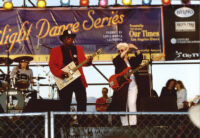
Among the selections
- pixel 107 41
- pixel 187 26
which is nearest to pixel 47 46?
pixel 107 41

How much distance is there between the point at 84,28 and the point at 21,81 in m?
2.25

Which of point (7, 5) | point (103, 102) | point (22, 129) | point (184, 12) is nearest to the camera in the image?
point (22, 129)

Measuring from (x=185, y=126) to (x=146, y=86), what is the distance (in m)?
3.14

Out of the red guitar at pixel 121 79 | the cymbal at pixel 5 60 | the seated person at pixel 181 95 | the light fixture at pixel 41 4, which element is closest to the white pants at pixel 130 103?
the red guitar at pixel 121 79

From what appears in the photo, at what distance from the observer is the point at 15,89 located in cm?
1004

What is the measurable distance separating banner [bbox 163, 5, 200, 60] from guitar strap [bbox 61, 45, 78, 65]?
13.3 feet

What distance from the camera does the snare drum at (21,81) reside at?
1036 centimetres

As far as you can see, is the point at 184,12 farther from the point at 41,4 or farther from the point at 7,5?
the point at 7,5

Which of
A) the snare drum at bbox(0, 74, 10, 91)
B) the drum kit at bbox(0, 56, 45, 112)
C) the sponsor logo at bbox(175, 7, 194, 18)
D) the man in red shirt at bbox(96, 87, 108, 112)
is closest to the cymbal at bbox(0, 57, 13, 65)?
the drum kit at bbox(0, 56, 45, 112)

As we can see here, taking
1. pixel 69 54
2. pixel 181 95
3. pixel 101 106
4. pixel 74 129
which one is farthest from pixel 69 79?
pixel 181 95

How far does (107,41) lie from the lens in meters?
11.1

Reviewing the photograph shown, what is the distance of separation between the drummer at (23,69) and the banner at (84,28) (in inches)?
17.1

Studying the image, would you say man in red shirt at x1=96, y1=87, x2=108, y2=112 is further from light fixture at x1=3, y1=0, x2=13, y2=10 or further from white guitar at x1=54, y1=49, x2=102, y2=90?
light fixture at x1=3, y1=0, x2=13, y2=10

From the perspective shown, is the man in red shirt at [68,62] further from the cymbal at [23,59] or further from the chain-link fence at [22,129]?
the cymbal at [23,59]
